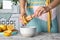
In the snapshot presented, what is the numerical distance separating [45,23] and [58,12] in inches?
6.3

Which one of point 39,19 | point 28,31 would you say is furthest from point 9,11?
point 28,31

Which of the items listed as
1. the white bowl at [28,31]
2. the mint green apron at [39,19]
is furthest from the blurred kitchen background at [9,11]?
the white bowl at [28,31]

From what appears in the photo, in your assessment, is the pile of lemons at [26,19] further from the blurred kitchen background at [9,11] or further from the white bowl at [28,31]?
the blurred kitchen background at [9,11]

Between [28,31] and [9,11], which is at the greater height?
[9,11]

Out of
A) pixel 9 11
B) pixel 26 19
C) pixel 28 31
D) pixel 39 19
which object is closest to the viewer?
pixel 28 31

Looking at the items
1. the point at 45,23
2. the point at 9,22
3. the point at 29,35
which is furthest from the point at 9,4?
the point at 29,35

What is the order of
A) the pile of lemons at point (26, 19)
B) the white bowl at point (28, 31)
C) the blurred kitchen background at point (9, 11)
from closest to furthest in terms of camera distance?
the white bowl at point (28, 31)
the pile of lemons at point (26, 19)
the blurred kitchen background at point (9, 11)

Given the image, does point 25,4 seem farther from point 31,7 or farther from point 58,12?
point 58,12

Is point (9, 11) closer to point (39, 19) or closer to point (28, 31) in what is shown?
point (39, 19)

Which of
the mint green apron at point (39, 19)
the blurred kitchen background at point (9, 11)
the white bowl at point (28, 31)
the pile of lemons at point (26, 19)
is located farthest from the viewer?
the blurred kitchen background at point (9, 11)

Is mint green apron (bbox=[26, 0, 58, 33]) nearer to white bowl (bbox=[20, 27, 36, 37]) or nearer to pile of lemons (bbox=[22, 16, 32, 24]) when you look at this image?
pile of lemons (bbox=[22, 16, 32, 24])

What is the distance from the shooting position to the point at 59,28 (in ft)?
4.67

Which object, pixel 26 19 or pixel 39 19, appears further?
pixel 39 19

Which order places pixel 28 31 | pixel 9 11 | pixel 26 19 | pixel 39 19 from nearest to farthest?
1. pixel 28 31
2. pixel 26 19
3. pixel 39 19
4. pixel 9 11
